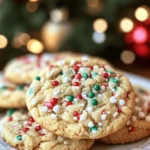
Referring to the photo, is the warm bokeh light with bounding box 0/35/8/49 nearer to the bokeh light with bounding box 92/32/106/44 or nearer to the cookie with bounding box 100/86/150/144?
the bokeh light with bounding box 92/32/106/44

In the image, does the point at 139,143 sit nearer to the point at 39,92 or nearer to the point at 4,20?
the point at 39,92

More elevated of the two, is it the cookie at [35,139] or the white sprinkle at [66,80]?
the white sprinkle at [66,80]

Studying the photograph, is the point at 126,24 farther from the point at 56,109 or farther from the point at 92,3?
the point at 56,109

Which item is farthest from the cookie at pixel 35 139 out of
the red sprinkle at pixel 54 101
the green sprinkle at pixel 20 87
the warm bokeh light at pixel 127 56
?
the warm bokeh light at pixel 127 56

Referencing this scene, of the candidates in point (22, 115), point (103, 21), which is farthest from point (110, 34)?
point (22, 115)

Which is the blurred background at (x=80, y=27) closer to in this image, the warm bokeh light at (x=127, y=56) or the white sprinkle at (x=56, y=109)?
the warm bokeh light at (x=127, y=56)

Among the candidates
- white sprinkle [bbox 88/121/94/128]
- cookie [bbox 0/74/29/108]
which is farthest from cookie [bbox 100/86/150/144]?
cookie [bbox 0/74/29/108]

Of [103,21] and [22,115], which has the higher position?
[103,21]
